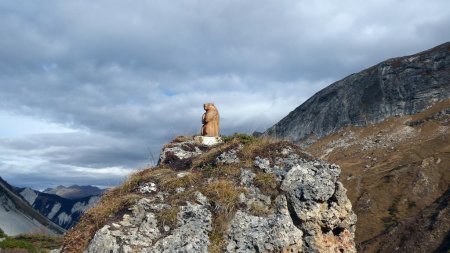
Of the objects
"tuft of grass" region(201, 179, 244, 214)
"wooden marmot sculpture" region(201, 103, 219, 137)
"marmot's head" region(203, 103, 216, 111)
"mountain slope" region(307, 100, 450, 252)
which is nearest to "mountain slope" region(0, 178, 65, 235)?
"mountain slope" region(307, 100, 450, 252)

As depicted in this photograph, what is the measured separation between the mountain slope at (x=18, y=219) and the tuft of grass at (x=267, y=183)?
8853 centimetres

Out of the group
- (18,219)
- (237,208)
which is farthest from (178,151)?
(18,219)

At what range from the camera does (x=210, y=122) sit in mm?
24422

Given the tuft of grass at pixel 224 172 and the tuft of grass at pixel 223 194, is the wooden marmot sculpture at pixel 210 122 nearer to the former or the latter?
the tuft of grass at pixel 224 172

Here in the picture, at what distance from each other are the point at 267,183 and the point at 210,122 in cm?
861

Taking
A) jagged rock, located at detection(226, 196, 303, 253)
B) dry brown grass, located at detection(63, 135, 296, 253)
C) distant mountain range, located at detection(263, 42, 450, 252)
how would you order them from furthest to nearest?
distant mountain range, located at detection(263, 42, 450, 252)
dry brown grass, located at detection(63, 135, 296, 253)
jagged rock, located at detection(226, 196, 303, 253)

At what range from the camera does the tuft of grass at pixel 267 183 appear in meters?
16.2

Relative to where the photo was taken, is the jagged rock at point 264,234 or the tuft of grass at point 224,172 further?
the tuft of grass at point 224,172

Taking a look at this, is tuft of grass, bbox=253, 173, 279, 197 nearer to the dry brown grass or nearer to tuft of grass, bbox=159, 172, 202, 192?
the dry brown grass

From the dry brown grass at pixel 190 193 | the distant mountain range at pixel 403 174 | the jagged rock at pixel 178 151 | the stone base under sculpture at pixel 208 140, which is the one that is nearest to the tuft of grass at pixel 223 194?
the dry brown grass at pixel 190 193

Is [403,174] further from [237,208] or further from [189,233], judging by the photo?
[189,233]

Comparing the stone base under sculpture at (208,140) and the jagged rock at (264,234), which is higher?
the stone base under sculpture at (208,140)

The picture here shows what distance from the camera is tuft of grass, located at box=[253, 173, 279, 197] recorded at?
53.0 ft

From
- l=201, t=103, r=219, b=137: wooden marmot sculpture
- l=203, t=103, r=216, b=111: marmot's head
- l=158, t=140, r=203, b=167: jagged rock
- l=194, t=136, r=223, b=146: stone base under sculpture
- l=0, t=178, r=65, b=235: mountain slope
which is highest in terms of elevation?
l=203, t=103, r=216, b=111: marmot's head
